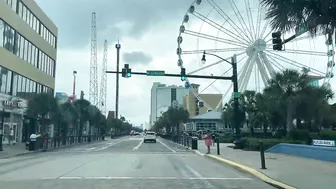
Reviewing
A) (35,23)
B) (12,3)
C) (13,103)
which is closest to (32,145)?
(13,103)

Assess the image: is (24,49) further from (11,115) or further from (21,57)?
(11,115)

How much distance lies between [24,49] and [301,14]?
38501 millimetres

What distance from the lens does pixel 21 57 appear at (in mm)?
43438

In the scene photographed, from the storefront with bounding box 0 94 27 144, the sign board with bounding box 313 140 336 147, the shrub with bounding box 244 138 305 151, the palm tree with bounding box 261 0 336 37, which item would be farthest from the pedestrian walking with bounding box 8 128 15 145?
the palm tree with bounding box 261 0 336 37

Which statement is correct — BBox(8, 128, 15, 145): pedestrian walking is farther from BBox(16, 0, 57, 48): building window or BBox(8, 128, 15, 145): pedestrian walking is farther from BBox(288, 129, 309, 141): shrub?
BBox(288, 129, 309, 141): shrub

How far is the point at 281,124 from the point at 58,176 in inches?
1322

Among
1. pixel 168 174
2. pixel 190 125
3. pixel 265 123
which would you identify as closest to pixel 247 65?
pixel 265 123

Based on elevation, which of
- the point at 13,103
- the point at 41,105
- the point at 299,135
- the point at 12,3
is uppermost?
the point at 12,3

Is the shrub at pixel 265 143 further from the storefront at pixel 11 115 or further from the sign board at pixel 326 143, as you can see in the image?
the storefront at pixel 11 115

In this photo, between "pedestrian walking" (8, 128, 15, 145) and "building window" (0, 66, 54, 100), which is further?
"pedestrian walking" (8, 128, 15, 145)

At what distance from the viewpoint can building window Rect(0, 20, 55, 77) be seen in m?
38.7

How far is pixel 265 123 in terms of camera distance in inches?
1861

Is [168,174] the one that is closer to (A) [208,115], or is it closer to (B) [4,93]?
(B) [4,93]

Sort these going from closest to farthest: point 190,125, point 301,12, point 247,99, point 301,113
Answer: point 301,12
point 301,113
point 247,99
point 190,125
